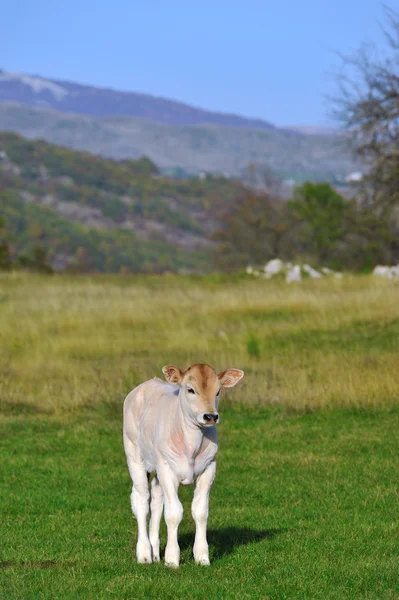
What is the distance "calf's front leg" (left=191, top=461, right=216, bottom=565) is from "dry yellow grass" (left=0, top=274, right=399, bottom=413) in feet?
27.8

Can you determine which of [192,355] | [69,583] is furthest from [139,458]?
[192,355]

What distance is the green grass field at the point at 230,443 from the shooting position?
304 inches

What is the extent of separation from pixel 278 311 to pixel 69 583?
20.5 meters

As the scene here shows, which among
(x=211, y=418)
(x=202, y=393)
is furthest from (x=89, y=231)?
(x=211, y=418)

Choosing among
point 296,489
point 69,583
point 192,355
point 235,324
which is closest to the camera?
point 69,583

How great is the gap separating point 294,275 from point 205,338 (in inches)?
502

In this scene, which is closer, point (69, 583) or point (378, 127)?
point (69, 583)

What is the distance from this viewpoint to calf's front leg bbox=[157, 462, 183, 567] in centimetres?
750

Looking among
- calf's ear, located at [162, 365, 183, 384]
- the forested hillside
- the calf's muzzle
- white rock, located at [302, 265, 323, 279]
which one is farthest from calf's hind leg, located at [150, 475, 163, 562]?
the forested hillside

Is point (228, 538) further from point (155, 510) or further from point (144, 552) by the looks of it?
point (144, 552)

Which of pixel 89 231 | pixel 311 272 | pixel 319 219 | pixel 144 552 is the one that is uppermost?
pixel 144 552

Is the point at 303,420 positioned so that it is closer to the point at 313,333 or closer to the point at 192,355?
the point at 192,355

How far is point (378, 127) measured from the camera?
33.2 metres

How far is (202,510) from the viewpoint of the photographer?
758 cm
